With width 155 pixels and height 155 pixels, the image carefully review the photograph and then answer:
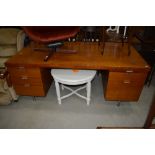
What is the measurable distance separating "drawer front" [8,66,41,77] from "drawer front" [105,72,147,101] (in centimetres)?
75

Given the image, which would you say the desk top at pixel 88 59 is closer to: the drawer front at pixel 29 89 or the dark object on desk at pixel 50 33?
the dark object on desk at pixel 50 33

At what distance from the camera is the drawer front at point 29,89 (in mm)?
1500

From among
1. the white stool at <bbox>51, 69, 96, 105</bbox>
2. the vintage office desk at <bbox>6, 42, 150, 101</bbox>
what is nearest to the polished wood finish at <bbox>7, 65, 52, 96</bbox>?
the vintage office desk at <bbox>6, 42, 150, 101</bbox>

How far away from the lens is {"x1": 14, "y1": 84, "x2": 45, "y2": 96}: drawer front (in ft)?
4.92

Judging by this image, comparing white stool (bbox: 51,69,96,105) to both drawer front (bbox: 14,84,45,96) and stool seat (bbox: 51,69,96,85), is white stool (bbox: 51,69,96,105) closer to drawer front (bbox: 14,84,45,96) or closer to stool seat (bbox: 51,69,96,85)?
stool seat (bbox: 51,69,96,85)

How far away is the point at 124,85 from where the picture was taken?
1.38 meters

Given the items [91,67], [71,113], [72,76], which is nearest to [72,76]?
[72,76]

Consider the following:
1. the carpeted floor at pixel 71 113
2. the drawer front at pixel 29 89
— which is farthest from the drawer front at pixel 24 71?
the carpeted floor at pixel 71 113

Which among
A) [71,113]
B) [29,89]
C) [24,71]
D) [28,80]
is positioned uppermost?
[24,71]

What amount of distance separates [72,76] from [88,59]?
242 millimetres

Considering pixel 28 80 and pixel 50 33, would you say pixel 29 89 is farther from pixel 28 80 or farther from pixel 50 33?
pixel 50 33

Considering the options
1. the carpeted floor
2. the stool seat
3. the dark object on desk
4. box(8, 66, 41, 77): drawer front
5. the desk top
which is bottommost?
the carpeted floor
